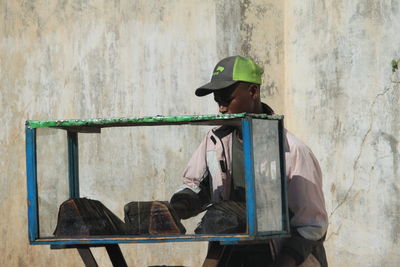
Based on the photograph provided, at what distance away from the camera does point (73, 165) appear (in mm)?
4184

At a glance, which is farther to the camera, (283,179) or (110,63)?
(110,63)

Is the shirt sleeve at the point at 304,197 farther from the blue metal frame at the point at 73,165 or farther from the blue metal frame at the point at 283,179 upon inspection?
the blue metal frame at the point at 73,165

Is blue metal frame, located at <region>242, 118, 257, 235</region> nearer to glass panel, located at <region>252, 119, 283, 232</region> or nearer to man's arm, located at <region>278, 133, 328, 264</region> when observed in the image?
glass panel, located at <region>252, 119, 283, 232</region>

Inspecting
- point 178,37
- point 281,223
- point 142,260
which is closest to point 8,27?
point 178,37

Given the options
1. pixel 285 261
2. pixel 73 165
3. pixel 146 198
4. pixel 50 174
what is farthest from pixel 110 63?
pixel 285 261

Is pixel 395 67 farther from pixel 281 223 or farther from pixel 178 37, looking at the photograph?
pixel 281 223

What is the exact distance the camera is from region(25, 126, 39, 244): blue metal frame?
377cm

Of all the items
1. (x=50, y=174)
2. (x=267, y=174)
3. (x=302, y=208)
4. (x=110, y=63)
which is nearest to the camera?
(x=267, y=174)

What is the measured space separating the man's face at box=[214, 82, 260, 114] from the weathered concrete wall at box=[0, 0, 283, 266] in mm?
2601

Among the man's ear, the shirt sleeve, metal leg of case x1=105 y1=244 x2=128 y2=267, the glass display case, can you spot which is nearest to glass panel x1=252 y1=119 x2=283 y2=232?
the glass display case

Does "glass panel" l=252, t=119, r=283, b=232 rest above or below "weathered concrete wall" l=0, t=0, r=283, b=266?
below

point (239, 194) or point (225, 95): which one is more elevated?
point (225, 95)

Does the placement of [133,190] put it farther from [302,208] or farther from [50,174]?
[302,208]

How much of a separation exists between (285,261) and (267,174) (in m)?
0.34
